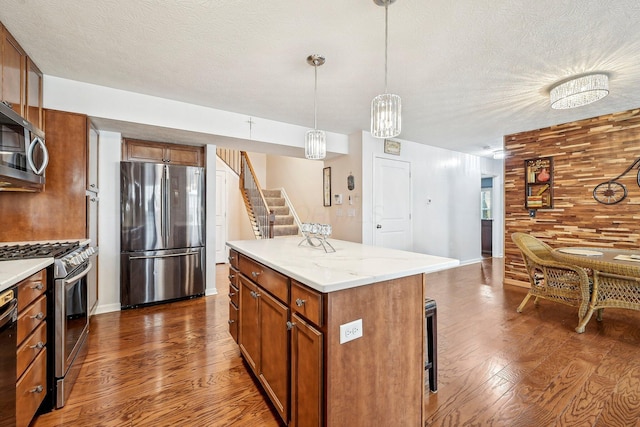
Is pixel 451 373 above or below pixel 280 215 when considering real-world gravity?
below

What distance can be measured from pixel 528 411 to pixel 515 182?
379 cm

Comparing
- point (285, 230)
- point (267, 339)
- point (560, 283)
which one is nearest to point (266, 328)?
point (267, 339)

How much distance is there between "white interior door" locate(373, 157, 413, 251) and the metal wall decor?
2.47 metres

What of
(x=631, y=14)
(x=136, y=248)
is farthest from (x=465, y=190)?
(x=136, y=248)

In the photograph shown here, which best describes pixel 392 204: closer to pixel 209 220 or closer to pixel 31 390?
pixel 209 220

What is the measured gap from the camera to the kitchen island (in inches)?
46.6

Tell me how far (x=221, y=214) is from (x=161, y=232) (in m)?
2.80

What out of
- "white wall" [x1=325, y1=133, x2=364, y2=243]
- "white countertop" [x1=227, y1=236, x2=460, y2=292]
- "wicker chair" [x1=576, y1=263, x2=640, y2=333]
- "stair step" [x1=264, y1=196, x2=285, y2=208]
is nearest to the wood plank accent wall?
"wicker chair" [x1=576, y1=263, x2=640, y2=333]

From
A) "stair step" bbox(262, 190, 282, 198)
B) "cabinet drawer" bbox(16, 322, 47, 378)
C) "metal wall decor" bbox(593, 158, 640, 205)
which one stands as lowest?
"cabinet drawer" bbox(16, 322, 47, 378)

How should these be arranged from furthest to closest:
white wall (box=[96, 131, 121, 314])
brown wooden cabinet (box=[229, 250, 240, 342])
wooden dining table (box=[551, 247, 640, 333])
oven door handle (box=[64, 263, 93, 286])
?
1. white wall (box=[96, 131, 121, 314])
2. wooden dining table (box=[551, 247, 640, 333])
3. brown wooden cabinet (box=[229, 250, 240, 342])
4. oven door handle (box=[64, 263, 93, 286])

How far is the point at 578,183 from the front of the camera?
12.6ft

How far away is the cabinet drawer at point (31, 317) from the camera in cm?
139

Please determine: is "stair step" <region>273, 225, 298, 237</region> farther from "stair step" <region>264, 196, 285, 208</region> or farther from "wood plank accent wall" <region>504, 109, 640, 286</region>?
"wood plank accent wall" <region>504, 109, 640, 286</region>

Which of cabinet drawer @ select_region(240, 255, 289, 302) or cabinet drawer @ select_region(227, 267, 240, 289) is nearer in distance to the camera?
cabinet drawer @ select_region(240, 255, 289, 302)
